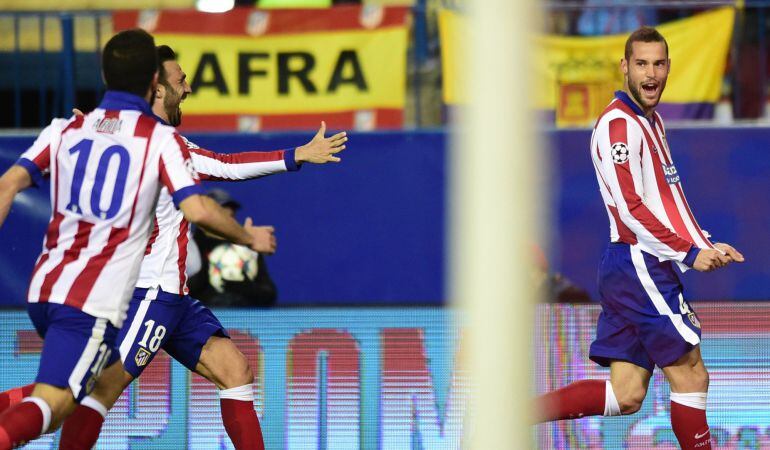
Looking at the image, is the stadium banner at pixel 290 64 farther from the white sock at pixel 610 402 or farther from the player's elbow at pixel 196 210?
the player's elbow at pixel 196 210

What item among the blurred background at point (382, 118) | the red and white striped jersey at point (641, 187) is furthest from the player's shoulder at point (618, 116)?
the blurred background at point (382, 118)

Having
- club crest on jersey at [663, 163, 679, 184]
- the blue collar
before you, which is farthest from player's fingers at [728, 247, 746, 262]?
the blue collar

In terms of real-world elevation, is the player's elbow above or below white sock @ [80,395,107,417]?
above

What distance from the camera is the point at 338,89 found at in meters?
9.66

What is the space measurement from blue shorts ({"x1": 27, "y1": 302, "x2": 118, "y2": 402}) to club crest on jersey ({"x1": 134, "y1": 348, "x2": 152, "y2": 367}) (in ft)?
2.44

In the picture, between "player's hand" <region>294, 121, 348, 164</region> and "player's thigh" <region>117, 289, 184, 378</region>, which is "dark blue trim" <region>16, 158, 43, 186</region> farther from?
"player's hand" <region>294, 121, 348, 164</region>

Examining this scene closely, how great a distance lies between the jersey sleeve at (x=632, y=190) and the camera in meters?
5.33

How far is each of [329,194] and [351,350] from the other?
2649 millimetres

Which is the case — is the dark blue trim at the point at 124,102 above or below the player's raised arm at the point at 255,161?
above

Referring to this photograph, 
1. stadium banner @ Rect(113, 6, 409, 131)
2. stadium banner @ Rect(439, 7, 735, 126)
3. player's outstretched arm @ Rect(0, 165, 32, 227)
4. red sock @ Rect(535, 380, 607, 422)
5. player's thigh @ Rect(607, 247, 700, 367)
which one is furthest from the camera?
stadium banner @ Rect(113, 6, 409, 131)

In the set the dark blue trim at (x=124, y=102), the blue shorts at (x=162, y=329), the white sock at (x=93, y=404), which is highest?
the dark blue trim at (x=124, y=102)

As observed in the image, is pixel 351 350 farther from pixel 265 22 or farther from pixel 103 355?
pixel 265 22

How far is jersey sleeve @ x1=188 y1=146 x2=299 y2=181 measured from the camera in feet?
18.4

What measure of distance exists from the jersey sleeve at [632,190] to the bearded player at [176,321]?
1.05 meters
